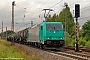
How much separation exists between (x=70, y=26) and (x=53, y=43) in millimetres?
50828

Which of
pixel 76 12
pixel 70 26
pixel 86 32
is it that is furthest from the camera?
pixel 86 32

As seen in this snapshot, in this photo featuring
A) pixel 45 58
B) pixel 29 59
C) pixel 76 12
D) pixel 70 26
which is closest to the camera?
pixel 29 59

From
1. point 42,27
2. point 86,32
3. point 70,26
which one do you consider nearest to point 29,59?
point 42,27

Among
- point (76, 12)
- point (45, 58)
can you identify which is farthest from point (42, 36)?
point (45, 58)

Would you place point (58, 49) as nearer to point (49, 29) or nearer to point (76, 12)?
point (49, 29)

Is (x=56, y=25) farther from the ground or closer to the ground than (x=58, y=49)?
farther from the ground

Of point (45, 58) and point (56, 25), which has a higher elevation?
point (56, 25)

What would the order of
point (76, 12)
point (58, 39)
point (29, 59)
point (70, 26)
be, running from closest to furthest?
point (29, 59)
point (76, 12)
point (58, 39)
point (70, 26)

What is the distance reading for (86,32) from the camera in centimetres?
8506

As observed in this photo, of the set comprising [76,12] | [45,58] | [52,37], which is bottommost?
[45,58]

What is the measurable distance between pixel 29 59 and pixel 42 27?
11443 millimetres

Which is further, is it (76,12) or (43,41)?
(43,41)

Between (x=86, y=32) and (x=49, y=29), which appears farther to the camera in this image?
(x=86, y=32)

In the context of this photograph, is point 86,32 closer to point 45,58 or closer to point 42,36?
point 42,36
